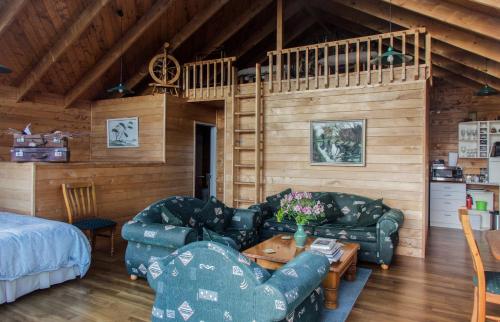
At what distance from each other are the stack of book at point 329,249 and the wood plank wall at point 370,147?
190 centimetres

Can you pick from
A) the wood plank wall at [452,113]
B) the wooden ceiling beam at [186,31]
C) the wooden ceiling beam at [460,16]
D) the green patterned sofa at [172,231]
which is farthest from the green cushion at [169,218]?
the wood plank wall at [452,113]

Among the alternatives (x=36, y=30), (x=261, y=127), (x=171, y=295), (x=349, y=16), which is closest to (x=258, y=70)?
(x=261, y=127)

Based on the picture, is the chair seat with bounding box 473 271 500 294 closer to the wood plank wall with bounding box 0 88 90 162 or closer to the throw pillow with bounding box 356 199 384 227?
the throw pillow with bounding box 356 199 384 227

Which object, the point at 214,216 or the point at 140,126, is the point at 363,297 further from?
the point at 140,126

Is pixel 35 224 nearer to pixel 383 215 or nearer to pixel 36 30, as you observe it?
pixel 36 30

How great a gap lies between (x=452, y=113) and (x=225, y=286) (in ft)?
23.9

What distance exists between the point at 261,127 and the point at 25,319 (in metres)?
4.22

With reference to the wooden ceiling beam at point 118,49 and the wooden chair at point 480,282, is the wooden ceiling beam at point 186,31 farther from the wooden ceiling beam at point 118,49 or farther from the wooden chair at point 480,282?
the wooden chair at point 480,282

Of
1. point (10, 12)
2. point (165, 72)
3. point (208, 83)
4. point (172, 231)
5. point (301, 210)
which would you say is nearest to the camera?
point (172, 231)

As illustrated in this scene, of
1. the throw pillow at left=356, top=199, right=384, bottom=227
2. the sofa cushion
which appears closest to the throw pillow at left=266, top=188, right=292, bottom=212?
the sofa cushion

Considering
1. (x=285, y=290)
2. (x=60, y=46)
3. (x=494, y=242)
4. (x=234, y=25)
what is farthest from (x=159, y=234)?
(x=234, y=25)

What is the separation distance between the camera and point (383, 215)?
4523 millimetres

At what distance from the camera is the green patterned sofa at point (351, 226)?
4.27m

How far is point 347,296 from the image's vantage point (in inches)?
134
